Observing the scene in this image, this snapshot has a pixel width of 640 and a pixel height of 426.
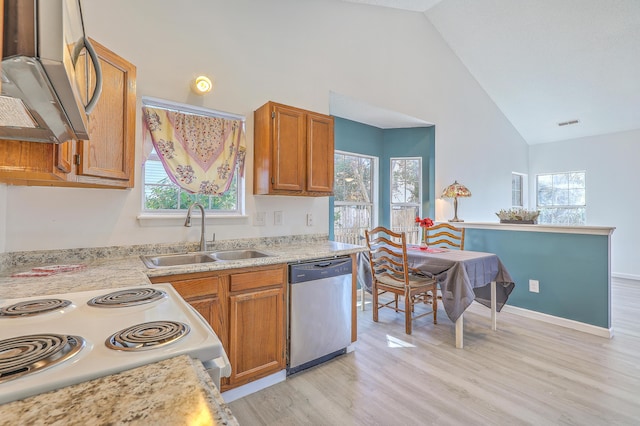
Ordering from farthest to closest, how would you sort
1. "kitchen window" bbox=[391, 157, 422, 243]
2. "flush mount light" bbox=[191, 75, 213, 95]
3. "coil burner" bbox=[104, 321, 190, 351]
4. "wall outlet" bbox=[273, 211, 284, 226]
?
→ "kitchen window" bbox=[391, 157, 422, 243]
"wall outlet" bbox=[273, 211, 284, 226]
"flush mount light" bbox=[191, 75, 213, 95]
"coil burner" bbox=[104, 321, 190, 351]

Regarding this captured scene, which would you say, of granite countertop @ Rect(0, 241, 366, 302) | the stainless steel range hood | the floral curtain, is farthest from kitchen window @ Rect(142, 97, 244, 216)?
the stainless steel range hood

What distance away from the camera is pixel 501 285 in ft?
10.2

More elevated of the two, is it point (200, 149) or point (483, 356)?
point (200, 149)

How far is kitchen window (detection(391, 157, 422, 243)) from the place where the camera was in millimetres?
4523

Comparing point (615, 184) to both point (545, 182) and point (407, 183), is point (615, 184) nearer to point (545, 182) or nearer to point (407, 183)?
point (545, 182)

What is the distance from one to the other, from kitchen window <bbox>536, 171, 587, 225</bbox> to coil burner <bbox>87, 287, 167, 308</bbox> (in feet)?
23.5

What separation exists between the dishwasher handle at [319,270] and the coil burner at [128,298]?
3.46 ft

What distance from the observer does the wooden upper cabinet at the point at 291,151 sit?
249cm

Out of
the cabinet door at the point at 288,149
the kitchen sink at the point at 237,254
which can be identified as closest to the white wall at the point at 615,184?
the cabinet door at the point at 288,149

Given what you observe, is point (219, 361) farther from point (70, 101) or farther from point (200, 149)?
point (200, 149)

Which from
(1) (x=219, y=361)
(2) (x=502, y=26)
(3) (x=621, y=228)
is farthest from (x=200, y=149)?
(3) (x=621, y=228)

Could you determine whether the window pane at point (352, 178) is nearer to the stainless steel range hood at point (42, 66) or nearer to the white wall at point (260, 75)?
the white wall at point (260, 75)

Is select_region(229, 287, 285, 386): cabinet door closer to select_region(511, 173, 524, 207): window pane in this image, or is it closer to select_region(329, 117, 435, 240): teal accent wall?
select_region(329, 117, 435, 240): teal accent wall

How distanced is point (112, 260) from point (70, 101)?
1614 mm
